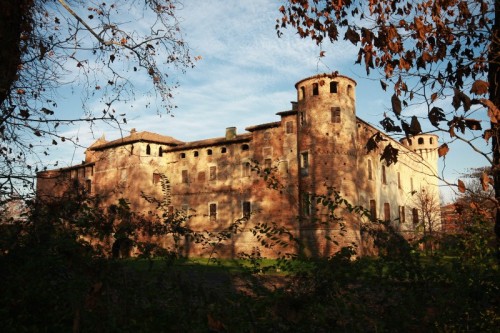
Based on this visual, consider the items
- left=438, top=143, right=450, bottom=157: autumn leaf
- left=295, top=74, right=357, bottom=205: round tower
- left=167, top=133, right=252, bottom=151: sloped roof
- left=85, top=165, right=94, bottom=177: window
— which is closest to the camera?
left=438, top=143, right=450, bottom=157: autumn leaf

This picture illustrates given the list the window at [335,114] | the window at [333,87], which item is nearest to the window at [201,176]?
the window at [335,114]

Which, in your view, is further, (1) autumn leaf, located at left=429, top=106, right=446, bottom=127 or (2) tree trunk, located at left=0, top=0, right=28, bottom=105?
(2) tree trunk, located at left=0, top=0, right=28, bottom=105

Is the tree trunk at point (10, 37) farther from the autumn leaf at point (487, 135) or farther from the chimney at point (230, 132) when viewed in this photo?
the chimney at point (230, 132)

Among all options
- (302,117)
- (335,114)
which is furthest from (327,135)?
(302,117)

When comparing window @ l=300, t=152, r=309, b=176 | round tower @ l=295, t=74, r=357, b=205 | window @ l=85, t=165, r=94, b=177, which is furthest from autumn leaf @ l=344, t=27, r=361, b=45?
window @ l=85, t=165, r=94, b=177

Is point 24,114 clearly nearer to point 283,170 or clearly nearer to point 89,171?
point 283,170

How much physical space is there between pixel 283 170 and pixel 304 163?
157 cm

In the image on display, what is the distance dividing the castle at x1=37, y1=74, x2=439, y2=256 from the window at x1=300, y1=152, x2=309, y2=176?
0.21 ft

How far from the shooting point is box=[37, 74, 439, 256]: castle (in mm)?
26734

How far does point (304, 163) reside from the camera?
2781 cm

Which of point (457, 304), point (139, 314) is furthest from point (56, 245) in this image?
point (457, 304)

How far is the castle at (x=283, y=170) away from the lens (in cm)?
2673

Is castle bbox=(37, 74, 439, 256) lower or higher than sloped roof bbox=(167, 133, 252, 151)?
lower

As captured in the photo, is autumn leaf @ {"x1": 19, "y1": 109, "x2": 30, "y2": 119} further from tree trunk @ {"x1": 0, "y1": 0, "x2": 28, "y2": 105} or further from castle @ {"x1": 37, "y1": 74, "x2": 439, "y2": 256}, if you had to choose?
castle @ {"x1": 37, "y1": 74, "x2": 439, "y2": 256}
